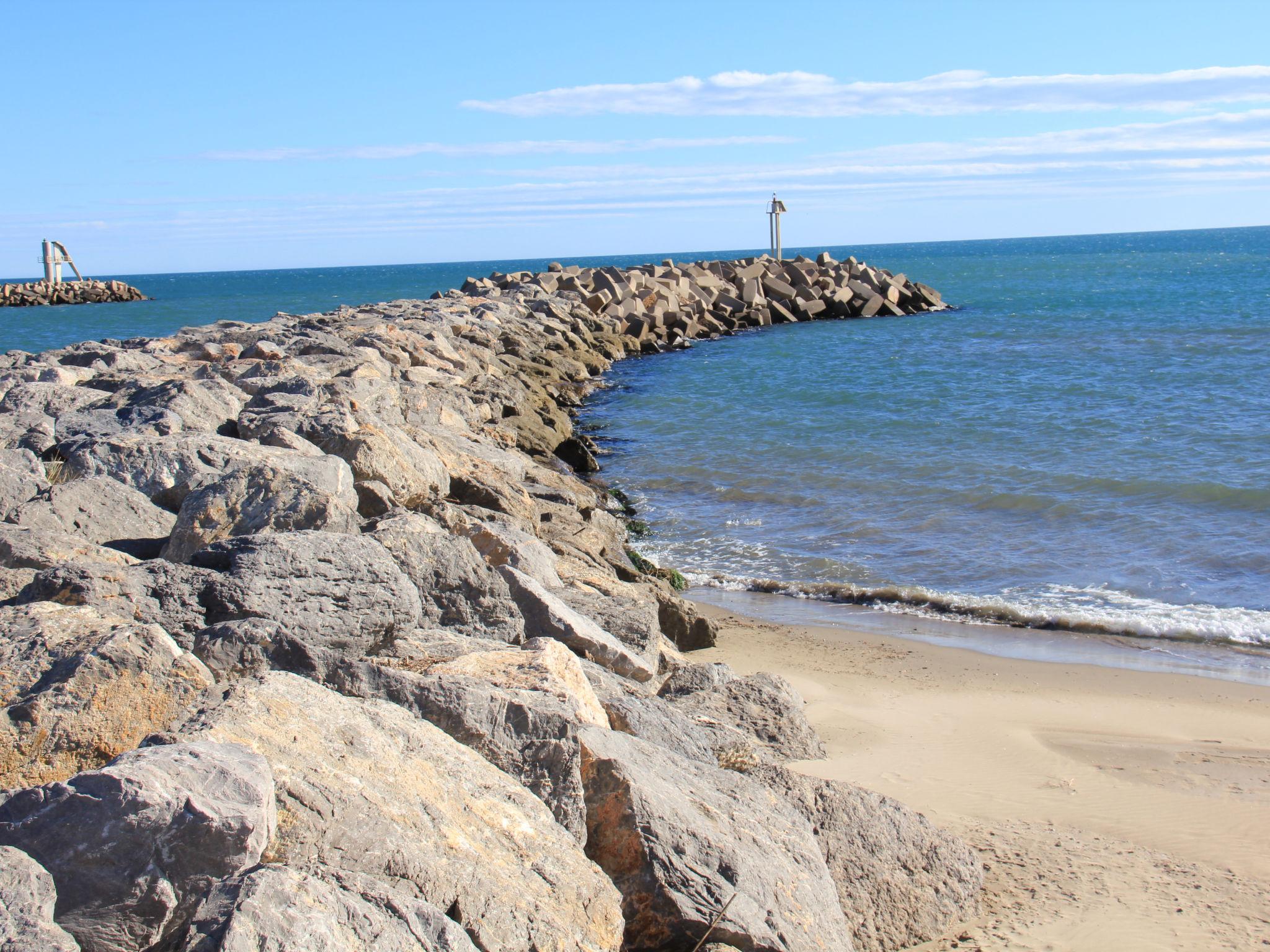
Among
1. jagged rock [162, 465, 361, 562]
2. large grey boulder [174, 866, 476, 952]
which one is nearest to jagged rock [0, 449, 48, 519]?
jagged rock [162, 465, 361, 562]

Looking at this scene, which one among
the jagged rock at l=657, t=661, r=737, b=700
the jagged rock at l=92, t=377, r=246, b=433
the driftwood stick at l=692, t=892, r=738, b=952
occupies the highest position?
the jagged rock at l=92, t=377, r=246, b=433

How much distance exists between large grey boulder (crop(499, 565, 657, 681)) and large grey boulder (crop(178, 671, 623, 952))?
1.48 meters

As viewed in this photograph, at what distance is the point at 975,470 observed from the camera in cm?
1238

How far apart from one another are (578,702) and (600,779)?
1.64ft

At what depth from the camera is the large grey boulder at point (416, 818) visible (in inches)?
95.3

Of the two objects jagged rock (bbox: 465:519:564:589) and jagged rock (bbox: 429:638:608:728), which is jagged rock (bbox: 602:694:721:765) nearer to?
jagged rock (bbox: 429:638:608:728)

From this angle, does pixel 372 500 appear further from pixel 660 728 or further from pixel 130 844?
pixel 130 844

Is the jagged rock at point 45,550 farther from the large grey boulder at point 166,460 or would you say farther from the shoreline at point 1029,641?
the shoreline at point 1029,641

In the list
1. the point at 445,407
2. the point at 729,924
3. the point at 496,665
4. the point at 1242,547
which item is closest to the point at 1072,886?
the point at 729,924

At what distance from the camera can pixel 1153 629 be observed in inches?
294

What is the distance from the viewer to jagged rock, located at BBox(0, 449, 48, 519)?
4.77 metres

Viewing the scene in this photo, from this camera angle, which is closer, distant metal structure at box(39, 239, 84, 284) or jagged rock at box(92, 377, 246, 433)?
jagged rock at box(92, 377, 246, 433)

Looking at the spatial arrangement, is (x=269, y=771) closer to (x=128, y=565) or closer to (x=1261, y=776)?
(x=128, y=565)

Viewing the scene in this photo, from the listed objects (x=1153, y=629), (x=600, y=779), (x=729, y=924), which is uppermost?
(x=600, y=779)
